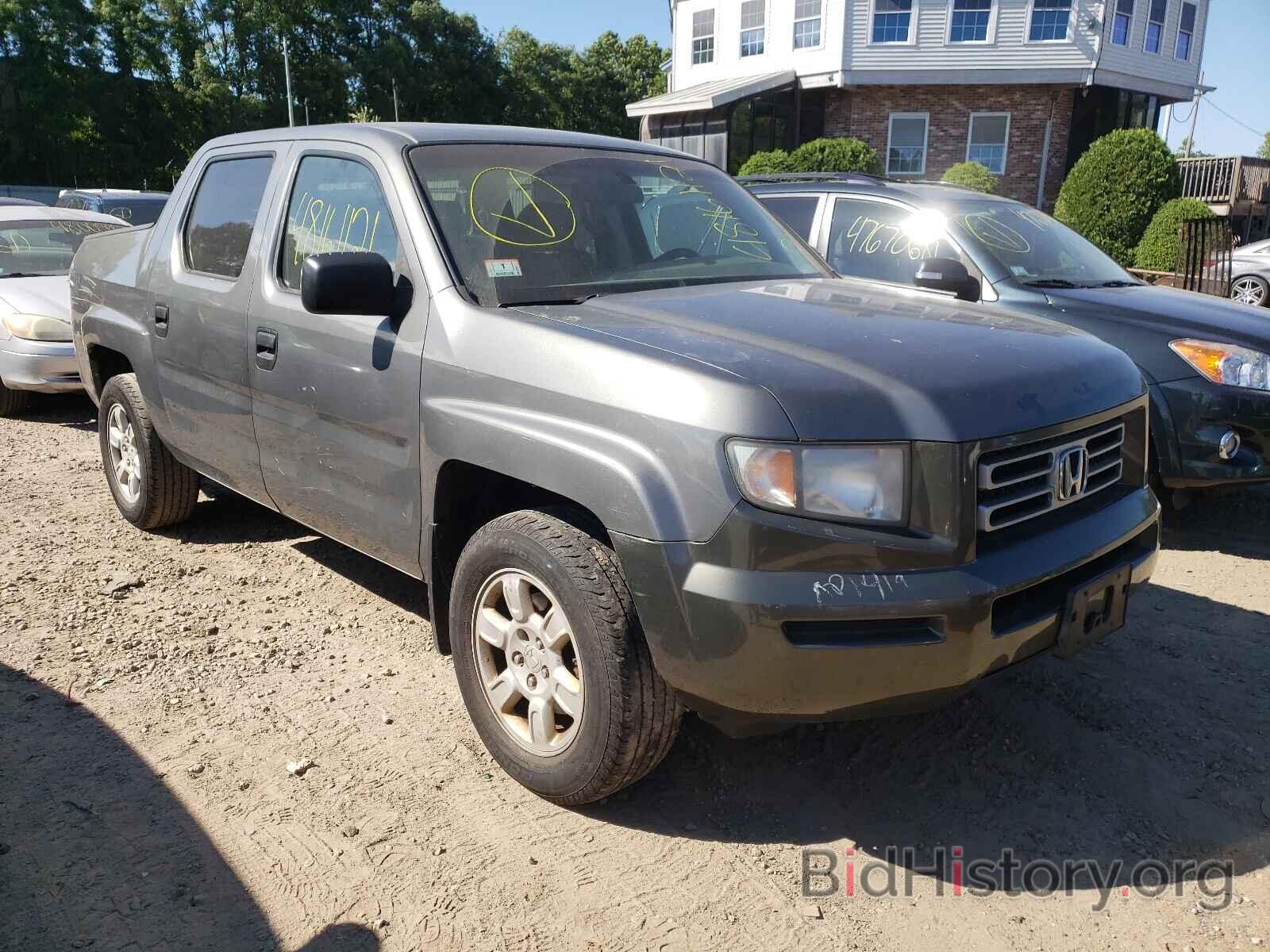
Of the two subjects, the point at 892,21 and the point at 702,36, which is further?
the point at 702,36

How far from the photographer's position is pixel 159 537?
514 cm

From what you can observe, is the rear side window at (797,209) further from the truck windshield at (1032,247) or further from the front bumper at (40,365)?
the front bumper at (40,365)

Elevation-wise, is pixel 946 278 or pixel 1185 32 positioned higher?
pixel 1185 32

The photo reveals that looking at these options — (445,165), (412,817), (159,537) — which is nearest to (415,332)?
(445,165)

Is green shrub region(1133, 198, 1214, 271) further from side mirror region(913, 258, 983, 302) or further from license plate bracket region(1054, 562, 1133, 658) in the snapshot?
license plate bracket region(1054, 562, 1133, 658)

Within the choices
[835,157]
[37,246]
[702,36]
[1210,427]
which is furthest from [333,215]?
[702,36]

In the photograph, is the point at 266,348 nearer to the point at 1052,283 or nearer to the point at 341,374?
the point at 341,374

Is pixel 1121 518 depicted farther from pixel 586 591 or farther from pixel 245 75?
pixel 245 75

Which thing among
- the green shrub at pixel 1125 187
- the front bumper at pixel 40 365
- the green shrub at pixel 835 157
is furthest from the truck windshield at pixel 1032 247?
the green shrub at pixel 835 157

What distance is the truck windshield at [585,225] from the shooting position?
10.3ft

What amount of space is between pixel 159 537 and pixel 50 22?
41514 mm

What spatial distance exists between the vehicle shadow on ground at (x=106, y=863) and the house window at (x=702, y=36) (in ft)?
96.9

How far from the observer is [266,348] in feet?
11.9

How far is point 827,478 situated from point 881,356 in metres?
0.43
